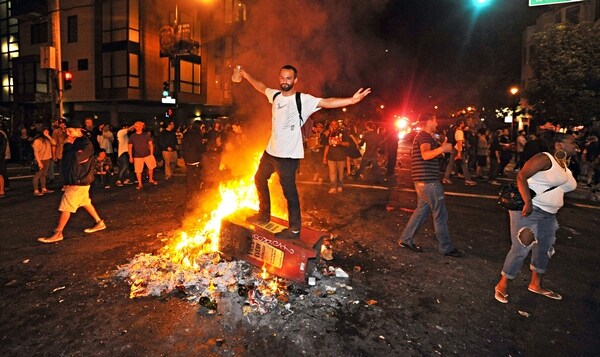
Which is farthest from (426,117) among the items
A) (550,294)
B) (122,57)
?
(122,57)

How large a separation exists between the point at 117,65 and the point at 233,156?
66.1ft

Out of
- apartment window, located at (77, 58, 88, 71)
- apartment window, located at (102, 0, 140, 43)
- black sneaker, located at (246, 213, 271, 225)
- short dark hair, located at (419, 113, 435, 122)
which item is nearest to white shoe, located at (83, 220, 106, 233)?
black sneaker, located at (246, 213, 271, 225)

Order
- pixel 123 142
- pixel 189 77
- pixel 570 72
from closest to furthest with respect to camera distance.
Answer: pixel 123 142, pixel 570 72, pixel 189 77

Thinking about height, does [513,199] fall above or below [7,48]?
below

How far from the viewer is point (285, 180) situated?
4.19 metres

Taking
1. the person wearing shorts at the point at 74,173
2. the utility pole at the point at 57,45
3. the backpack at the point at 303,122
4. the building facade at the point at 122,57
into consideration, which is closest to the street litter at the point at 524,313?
the backpack at the point at 303,122

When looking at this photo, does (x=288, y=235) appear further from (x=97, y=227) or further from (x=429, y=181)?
(x=97, y=227)

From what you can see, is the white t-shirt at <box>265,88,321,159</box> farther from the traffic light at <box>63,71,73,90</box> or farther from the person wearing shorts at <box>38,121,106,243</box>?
the traffic light at <box>63,71,73,90</box>

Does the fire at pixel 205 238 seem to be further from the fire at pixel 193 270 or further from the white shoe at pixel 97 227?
the white shoe at pixel 97 227

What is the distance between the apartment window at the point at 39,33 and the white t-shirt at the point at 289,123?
3380 centimetres

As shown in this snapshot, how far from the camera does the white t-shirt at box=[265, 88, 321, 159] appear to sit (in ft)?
13.0

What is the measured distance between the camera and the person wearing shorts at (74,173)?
18.1 feet

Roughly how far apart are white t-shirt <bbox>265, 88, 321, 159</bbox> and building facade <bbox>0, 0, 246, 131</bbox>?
20.4 m

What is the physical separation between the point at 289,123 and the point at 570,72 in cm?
1218
